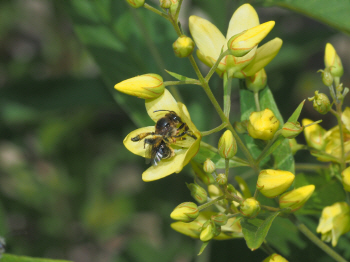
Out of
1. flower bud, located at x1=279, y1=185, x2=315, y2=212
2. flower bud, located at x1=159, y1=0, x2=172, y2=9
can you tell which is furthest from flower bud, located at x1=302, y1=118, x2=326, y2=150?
flower bud, located at x1=159, y1=0, x2=172, y2=9

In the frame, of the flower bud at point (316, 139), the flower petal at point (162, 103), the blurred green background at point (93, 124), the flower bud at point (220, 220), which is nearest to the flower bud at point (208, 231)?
the flower bud at point (220, 220)

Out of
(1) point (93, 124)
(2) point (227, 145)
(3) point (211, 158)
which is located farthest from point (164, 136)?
(1) point (93, 124)

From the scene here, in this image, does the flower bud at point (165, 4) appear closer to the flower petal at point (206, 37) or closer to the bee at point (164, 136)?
the flower petal at point (206, 37)

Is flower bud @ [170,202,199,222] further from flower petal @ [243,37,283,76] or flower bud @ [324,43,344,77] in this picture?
flower bud @ [324,43,344,77]

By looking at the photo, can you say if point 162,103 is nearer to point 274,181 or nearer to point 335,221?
point 274,181

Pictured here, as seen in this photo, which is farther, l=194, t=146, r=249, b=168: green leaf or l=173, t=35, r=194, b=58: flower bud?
l=194, t=146, r=249, b=168: green leaf

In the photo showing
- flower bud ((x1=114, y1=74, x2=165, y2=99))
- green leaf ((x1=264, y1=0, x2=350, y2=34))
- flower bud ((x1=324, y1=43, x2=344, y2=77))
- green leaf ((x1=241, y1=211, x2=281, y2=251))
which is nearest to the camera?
green leaf ((x1=241, y1=211, x2=281, y2=251))

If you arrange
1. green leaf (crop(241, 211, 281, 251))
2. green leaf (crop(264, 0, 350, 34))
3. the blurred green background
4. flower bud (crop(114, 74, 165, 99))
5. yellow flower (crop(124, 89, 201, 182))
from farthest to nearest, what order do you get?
the blurred green background, green leaf (crop(264, 0, 350, 34)), yellow flower (crop(124, 89, 201, 182)), flower bud (crop(114, 74, 165, 99)), green leaf (crop(241, 211, 281, 251))
